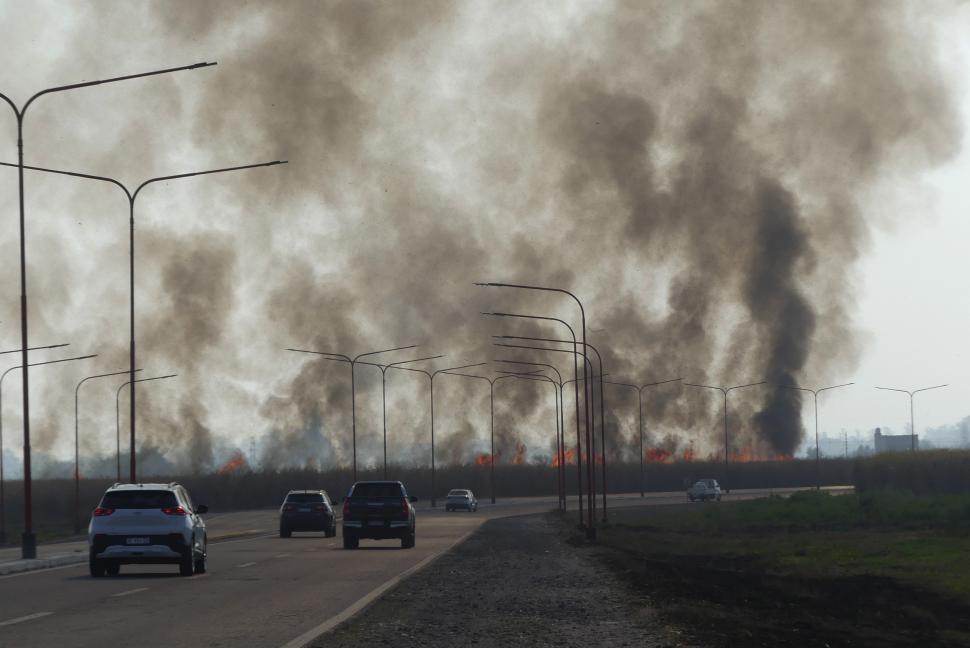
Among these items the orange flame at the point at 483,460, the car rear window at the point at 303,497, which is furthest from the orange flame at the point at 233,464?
the car rear window at the point at 303,497

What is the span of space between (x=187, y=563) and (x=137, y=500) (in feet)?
5.99

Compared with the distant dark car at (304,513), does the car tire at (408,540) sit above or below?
below

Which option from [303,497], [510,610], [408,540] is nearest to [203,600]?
[510,610]

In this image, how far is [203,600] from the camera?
25172mm

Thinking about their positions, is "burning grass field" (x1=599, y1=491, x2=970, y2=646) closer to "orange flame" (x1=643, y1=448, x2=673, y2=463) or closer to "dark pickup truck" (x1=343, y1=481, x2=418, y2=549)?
"dark pickup truck" (x1=343, y1=481, x2=418, y2=549)

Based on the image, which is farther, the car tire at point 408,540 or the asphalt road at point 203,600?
the car tire at point 408,540

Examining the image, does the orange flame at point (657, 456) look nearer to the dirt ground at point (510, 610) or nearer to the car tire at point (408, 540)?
the car tire at point (408, 540)

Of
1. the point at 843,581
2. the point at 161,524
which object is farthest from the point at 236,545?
the point at 843,581

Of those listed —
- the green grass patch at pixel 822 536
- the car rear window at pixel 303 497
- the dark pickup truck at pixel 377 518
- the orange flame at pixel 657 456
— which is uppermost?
the orange flame at pixel 657 456

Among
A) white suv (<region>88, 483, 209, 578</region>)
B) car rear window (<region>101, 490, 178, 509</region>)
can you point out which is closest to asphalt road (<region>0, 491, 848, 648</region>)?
white suv (<region>88, 483, 209, 578</region>)

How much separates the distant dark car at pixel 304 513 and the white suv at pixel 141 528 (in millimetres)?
27290

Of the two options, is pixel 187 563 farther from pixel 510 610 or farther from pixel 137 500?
pixel 510 610

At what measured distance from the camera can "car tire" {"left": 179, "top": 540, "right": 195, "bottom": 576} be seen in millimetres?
32531

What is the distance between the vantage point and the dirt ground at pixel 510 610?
18.7m
